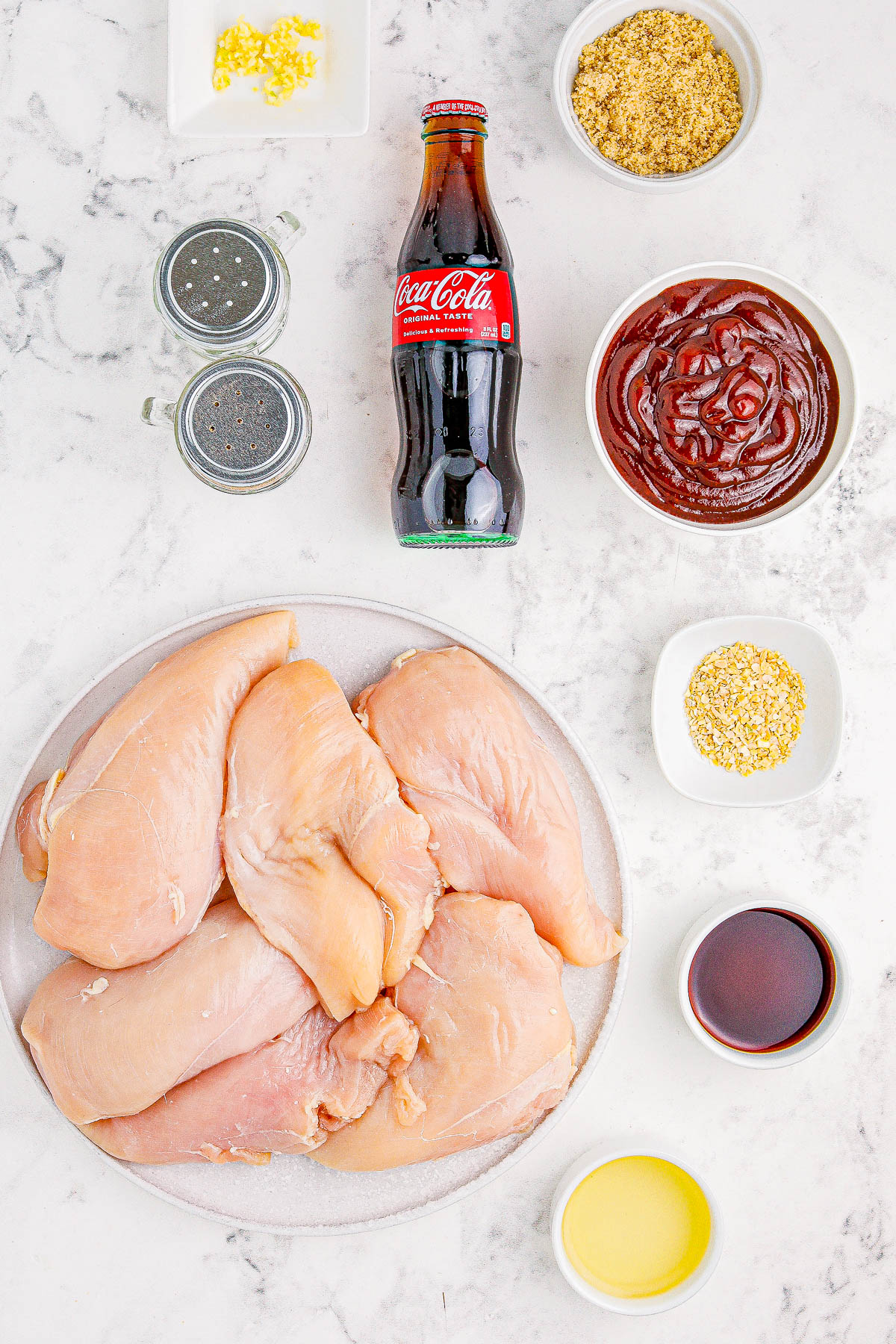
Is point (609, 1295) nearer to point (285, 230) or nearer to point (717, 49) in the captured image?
point (285, 230)

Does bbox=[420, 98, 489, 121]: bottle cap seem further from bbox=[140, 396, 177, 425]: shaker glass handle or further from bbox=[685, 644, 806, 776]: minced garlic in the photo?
bbox=[685, 644, 806, 776]: minced garlic

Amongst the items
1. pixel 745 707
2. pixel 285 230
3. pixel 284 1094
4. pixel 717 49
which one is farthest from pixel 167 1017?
pixel 717 49

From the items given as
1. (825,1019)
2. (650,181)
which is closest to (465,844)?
(825,1019)

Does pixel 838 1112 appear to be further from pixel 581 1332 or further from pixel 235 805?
pixel 235 805

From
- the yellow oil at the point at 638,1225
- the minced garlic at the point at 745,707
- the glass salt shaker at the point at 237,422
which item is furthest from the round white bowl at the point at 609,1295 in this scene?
the glass salt shaker at the point at 237,422

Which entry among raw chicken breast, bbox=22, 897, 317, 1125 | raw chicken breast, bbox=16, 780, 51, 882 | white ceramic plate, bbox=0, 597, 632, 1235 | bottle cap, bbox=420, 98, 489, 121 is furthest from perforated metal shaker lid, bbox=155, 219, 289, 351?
raw chicken breast, bbox=22, 897, 317, 1125

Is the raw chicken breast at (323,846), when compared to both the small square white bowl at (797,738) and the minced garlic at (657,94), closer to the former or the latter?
the small square white bowl at (797,738)
